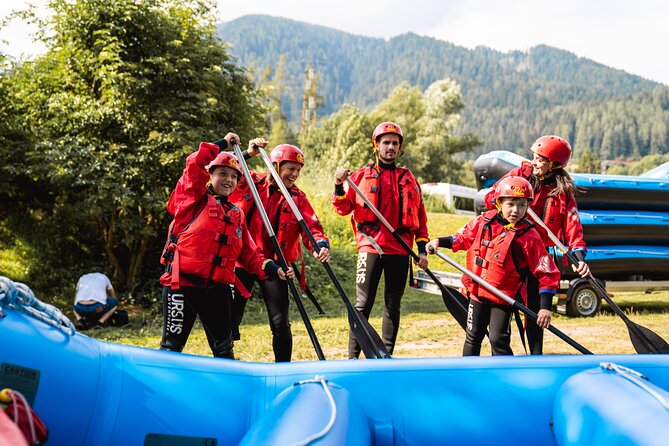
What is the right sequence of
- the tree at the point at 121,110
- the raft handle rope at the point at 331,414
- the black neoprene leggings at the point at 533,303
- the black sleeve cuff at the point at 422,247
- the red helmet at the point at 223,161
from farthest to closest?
the tree at the point at 121,110
the black sleeve cuff at the point at 422,247
the black neoprene leggings at the point at 533,303
the red helmet at the point at 223,161
the raft handle rope at the point at 331,414

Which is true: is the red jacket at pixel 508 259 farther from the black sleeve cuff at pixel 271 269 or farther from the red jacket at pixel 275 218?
the black sleeve cuff at pixel 271 269

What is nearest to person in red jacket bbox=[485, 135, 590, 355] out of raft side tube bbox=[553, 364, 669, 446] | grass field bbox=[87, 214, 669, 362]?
grass field bbox=[87, 214, 669, 362]

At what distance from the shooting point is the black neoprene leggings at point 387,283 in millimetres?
5137

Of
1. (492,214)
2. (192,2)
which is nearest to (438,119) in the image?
(192,2)

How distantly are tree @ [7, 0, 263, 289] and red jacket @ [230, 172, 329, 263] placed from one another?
15.7ft

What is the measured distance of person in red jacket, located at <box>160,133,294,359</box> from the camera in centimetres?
405

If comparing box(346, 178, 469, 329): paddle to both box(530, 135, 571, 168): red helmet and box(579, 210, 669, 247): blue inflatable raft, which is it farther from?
box(579, 210, 669, 247): blue inflatable raft

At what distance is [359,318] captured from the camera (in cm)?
428

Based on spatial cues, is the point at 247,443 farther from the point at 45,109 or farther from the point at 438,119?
the point at 438,119

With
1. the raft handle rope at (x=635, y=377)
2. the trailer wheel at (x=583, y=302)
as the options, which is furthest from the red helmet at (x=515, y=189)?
the trailer wheel at (x=583, y=302)

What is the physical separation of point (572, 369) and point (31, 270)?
32.7 ft

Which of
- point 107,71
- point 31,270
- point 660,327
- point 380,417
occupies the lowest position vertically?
point 31,270

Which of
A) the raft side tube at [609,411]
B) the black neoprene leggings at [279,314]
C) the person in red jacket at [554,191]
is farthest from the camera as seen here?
the person in red jacket at [554,191]

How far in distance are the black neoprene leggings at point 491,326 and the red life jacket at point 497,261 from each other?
67 mm
